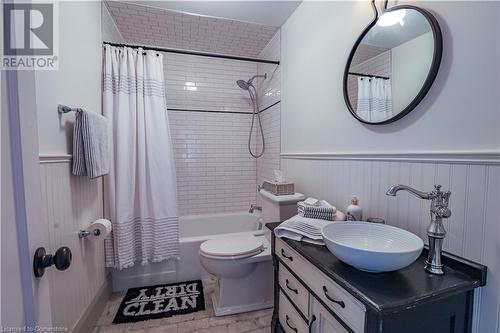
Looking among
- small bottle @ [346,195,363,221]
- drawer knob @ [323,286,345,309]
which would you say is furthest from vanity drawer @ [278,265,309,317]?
small bottle @ [346,195,363,221]

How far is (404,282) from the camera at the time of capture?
2.48 feet

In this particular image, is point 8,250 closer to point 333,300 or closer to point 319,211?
point 333,300

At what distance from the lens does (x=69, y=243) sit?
127 centimetres

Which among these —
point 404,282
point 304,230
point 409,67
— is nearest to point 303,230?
point 304,230

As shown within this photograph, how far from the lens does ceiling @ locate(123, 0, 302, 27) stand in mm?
1855

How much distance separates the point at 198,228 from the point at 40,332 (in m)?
2.28

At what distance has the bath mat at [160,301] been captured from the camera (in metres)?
1.67

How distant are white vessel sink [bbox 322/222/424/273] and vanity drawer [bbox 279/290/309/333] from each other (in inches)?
17.8

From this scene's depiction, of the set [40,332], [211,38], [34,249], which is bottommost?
[40,332]

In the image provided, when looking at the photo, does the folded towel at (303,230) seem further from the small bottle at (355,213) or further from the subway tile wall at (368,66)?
the subway tile wall at (368,66)

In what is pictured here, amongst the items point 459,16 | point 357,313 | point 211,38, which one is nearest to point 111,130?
point 211,38

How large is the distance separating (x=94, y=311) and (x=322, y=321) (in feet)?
5.30

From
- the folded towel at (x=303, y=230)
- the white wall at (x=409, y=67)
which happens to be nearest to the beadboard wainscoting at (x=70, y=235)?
the folded towel at (x=303, y=230)

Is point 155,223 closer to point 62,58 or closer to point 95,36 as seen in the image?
point 62,58
